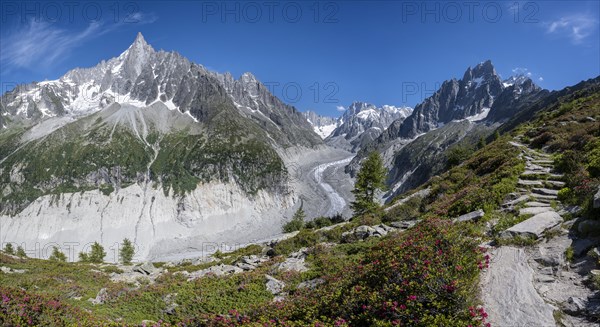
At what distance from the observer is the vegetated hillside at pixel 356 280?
28.8 feet

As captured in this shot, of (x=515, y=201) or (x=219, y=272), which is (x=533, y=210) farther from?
(x=219, y=272)

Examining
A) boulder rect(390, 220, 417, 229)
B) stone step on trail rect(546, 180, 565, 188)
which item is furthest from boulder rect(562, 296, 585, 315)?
boulder rect(390, 220, 417, 229)

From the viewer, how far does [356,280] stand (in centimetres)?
1169

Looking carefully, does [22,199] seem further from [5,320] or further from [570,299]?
[570,299]

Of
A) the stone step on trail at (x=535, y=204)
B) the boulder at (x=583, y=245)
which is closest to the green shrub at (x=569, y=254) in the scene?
the boulder at (x=583, y=245)

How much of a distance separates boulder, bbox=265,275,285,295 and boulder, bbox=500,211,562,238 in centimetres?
1141

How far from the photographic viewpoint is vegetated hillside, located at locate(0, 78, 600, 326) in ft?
28.8

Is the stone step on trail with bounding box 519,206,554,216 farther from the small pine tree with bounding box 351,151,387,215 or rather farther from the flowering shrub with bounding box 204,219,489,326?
the small pine tree with bounding box 351,151,387,215

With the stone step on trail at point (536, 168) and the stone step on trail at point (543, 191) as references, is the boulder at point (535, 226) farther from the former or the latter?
the stone step on trail at point (536, 168)

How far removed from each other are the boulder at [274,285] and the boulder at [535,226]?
37.4ft

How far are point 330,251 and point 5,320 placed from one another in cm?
1679

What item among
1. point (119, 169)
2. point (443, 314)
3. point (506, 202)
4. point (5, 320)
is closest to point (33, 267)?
point (5, 320)

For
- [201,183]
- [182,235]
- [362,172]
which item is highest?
[201,183]

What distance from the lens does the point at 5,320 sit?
950 cm
